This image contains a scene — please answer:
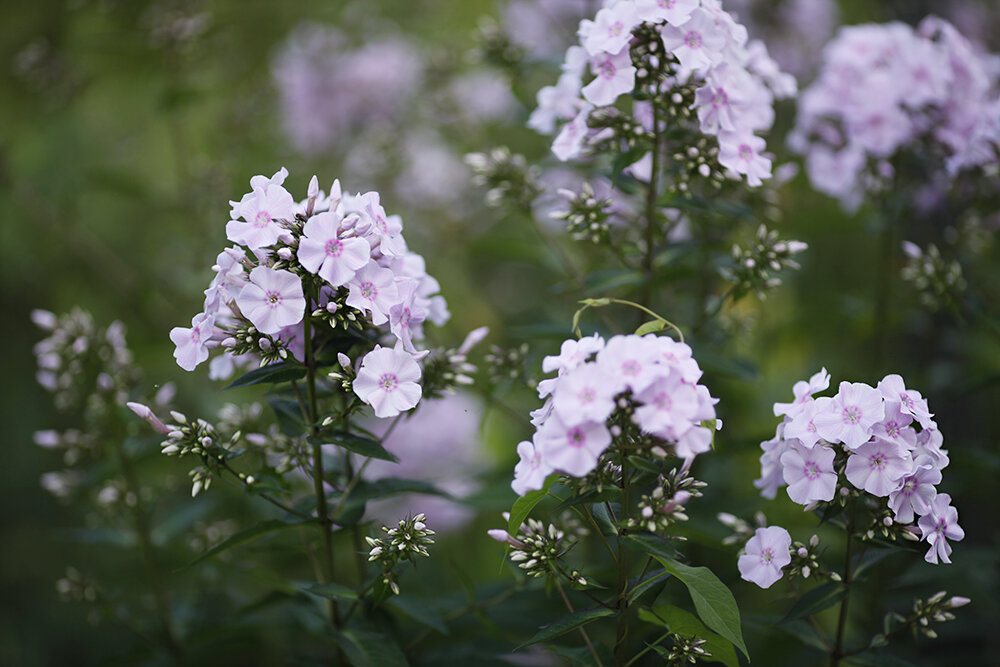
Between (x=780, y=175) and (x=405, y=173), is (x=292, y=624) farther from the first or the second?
(x=405, y=173)

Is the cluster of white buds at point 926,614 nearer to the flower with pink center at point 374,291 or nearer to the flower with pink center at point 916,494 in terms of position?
the flower with pink center at point 916,494

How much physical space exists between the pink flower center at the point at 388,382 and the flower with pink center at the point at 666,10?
48.9 inches

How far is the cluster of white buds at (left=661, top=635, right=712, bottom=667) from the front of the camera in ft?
6.38

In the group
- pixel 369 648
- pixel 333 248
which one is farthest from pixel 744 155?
pixel 369 648

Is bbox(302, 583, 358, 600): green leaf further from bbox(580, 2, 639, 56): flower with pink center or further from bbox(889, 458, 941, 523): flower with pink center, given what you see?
bbox(580, 2, 639, 56): flower with pink center

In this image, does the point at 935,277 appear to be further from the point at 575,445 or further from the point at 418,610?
the point at 418,610

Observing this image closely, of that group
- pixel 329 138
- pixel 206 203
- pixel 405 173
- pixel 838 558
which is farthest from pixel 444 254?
pixel 838 558

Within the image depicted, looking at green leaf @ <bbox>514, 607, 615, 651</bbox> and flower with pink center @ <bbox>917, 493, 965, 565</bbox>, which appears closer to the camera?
green leaf @ <bbox>514, 607, 615, 651</bbox>

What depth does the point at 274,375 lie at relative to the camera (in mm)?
2131

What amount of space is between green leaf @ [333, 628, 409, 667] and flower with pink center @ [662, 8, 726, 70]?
6.19 ft

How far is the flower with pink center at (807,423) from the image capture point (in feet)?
6.56

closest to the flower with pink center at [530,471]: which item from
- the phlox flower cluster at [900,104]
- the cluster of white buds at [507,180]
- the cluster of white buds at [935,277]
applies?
the cluster of white buds at [507,180]

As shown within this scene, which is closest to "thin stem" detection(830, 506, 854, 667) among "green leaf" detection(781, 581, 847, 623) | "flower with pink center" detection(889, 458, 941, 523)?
"green leaf" detection(781, 581, 847, 623)

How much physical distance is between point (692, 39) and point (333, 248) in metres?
1.22
